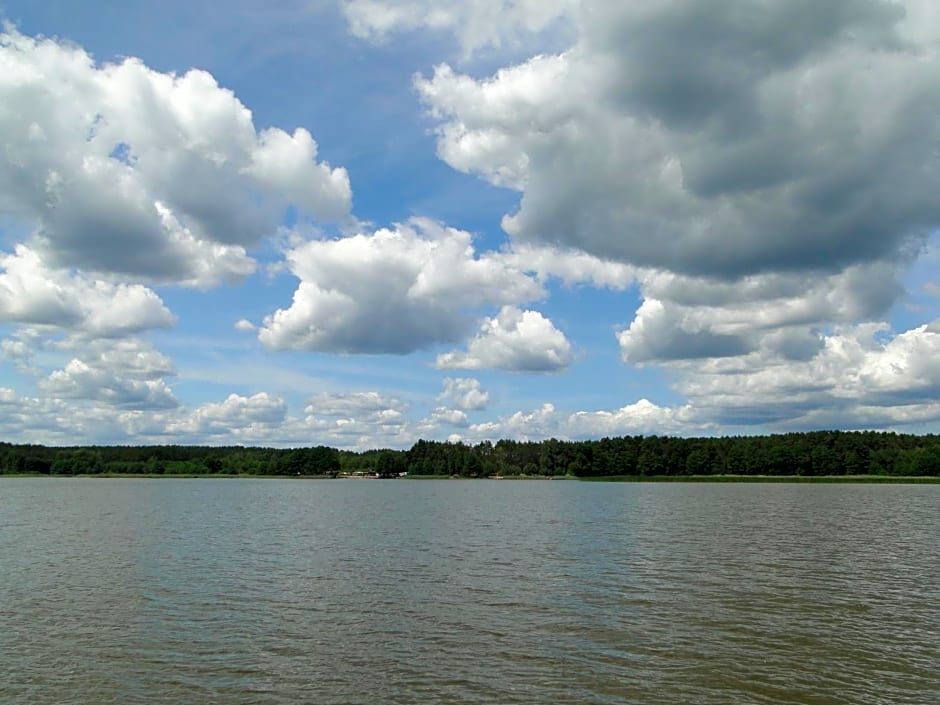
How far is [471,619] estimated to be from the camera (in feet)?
86.2

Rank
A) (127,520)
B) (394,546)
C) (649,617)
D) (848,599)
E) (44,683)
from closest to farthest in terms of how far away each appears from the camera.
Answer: (44,683)
(649,617)
(848,599)
(394,546)
(127,520)

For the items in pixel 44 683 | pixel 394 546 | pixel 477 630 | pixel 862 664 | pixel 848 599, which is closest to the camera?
pixel 44 683

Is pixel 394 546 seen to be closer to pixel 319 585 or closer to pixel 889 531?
pixel 319 585

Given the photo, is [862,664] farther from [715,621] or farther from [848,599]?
[848,599]

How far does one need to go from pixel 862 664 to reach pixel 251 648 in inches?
717

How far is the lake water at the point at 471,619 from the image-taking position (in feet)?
62.1

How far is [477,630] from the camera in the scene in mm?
24641

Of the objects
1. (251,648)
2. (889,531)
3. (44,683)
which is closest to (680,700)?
(251,648)

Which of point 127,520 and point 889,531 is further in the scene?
point 127,520

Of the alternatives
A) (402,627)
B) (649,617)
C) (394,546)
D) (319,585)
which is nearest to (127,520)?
(394,546)

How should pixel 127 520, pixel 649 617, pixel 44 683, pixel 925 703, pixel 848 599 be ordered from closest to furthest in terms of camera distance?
1. pixel 925 703
2. pixel 44 683
3. pixel 649 617
4. pixel 848 599
5. pixel 127 520

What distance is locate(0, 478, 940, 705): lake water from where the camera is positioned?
746 inches

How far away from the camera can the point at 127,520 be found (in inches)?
2756

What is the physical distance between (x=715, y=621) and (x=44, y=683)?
2116 centimetres
